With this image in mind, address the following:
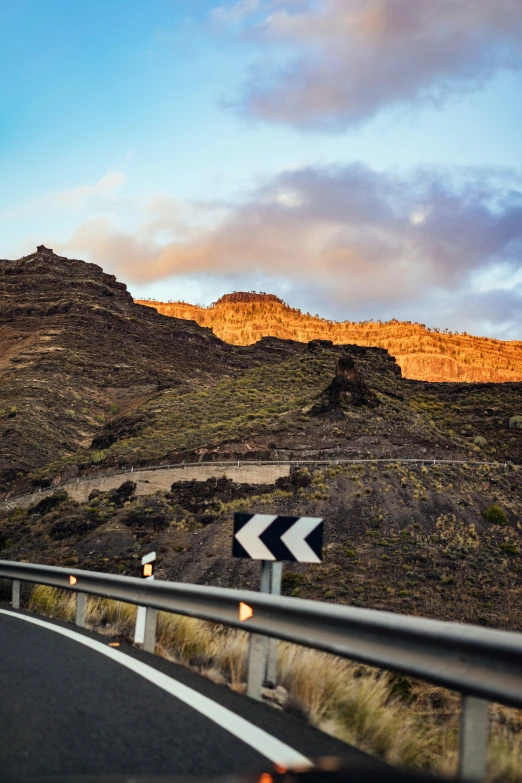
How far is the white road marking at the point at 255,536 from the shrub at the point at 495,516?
5144 centimetres

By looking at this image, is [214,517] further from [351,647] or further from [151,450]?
[351,647]

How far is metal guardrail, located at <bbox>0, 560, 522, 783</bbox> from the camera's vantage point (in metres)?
4.11

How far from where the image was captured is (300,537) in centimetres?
720

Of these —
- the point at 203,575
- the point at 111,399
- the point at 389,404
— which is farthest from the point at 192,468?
the point at 111,399

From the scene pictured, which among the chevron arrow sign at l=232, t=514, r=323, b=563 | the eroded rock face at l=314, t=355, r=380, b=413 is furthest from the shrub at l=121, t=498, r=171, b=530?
the chevron arrow sign at l=232, t=514, r=323, b=563

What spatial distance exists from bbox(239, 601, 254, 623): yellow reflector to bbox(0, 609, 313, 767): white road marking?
66cm

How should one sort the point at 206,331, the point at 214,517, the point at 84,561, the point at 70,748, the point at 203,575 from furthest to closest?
1. the point at 206,331
2. the point at 214,517
3. the point at 84,561
4. the point at 203,575
5. the point at 70,748

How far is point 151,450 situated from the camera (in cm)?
7869

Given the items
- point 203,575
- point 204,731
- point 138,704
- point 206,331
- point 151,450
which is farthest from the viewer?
point 206,331

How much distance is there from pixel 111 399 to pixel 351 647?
11261 centimetres

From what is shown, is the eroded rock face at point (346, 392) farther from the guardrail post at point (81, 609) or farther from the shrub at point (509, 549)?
the guardrail post at point (81, 609)

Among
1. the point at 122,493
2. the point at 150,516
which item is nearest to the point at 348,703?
the point at 150,516

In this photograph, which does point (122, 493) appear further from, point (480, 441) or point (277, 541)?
point (277, 541)

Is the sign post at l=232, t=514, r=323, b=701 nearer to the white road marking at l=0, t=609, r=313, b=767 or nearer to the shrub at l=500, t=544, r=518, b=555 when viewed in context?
the white road marking at l=0, t=609, r=313, b=767
